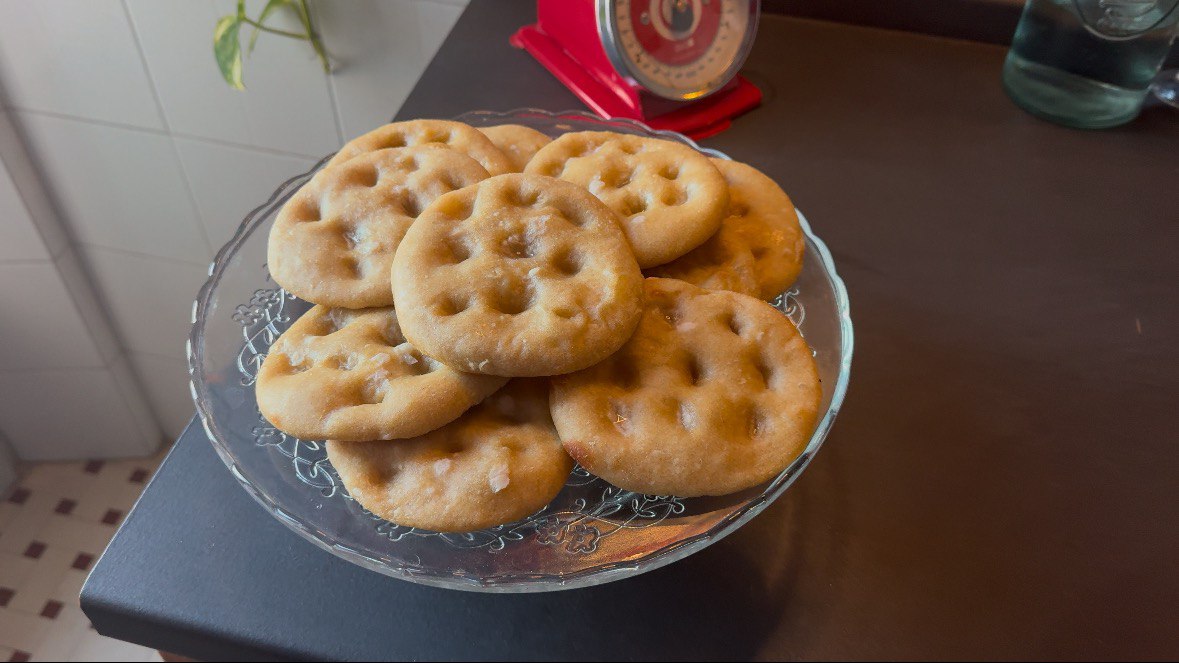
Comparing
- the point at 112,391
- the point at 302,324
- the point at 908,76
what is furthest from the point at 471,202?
the point at 112,391

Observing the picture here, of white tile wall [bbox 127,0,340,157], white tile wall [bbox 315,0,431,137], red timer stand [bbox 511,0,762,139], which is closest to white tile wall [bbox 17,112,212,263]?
white tile wall [bbox 127,0,340,157]

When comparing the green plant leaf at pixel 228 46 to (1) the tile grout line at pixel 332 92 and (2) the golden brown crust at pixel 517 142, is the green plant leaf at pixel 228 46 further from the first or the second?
(2) the golden brown crust at pixel 517 142

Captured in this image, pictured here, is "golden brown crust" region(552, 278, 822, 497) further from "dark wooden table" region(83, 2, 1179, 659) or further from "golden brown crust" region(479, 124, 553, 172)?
"golden brown crust" region(479, 124, 553, 172)

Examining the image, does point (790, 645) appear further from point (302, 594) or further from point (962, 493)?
point (302, 594)

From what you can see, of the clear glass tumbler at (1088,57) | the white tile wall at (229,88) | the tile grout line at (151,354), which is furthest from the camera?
the tile grout line at (151,354)

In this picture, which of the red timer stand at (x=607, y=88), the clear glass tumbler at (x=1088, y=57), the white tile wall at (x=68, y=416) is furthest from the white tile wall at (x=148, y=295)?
the clear glass tumbler at (x=1088, y=57)

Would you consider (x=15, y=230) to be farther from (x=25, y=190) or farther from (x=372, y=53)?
(x=372, y=53)

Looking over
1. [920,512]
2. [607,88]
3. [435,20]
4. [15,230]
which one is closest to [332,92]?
[435,20]
